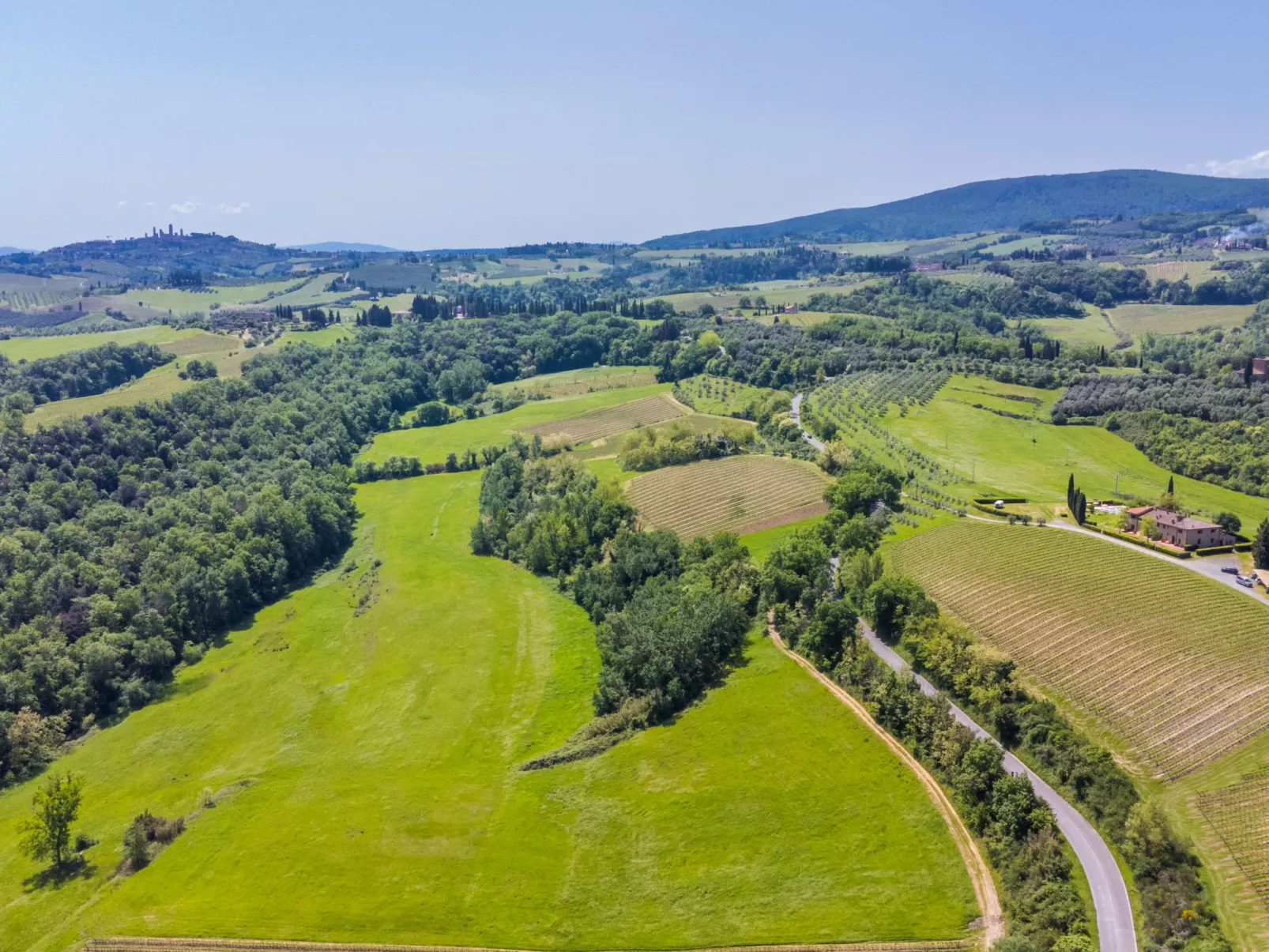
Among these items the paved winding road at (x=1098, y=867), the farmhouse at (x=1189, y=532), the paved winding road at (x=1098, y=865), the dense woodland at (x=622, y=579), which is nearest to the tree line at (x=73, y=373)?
the dense woodland at (x=622, y=579)

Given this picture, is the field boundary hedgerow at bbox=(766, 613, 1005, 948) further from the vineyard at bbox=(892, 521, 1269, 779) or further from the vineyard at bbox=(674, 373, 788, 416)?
the vineyard at bbox=(674, 373, 788, 416)

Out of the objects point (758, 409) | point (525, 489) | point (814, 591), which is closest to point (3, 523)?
point (525, 489)

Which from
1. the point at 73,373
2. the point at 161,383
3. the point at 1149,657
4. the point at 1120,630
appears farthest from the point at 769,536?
the point at 73,373

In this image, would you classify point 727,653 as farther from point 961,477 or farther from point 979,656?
point 961,477

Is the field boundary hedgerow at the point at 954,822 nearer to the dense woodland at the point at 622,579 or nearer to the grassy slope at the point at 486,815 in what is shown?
the grassy slope at the point at 486,815

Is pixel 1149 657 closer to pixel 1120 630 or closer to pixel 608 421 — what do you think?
pixel 1120 630

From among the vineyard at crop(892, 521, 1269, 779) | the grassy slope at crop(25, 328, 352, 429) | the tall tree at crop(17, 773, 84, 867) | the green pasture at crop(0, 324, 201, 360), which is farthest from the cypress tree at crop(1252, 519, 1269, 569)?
the green pasture at crop(0, 324, 201, 360)
